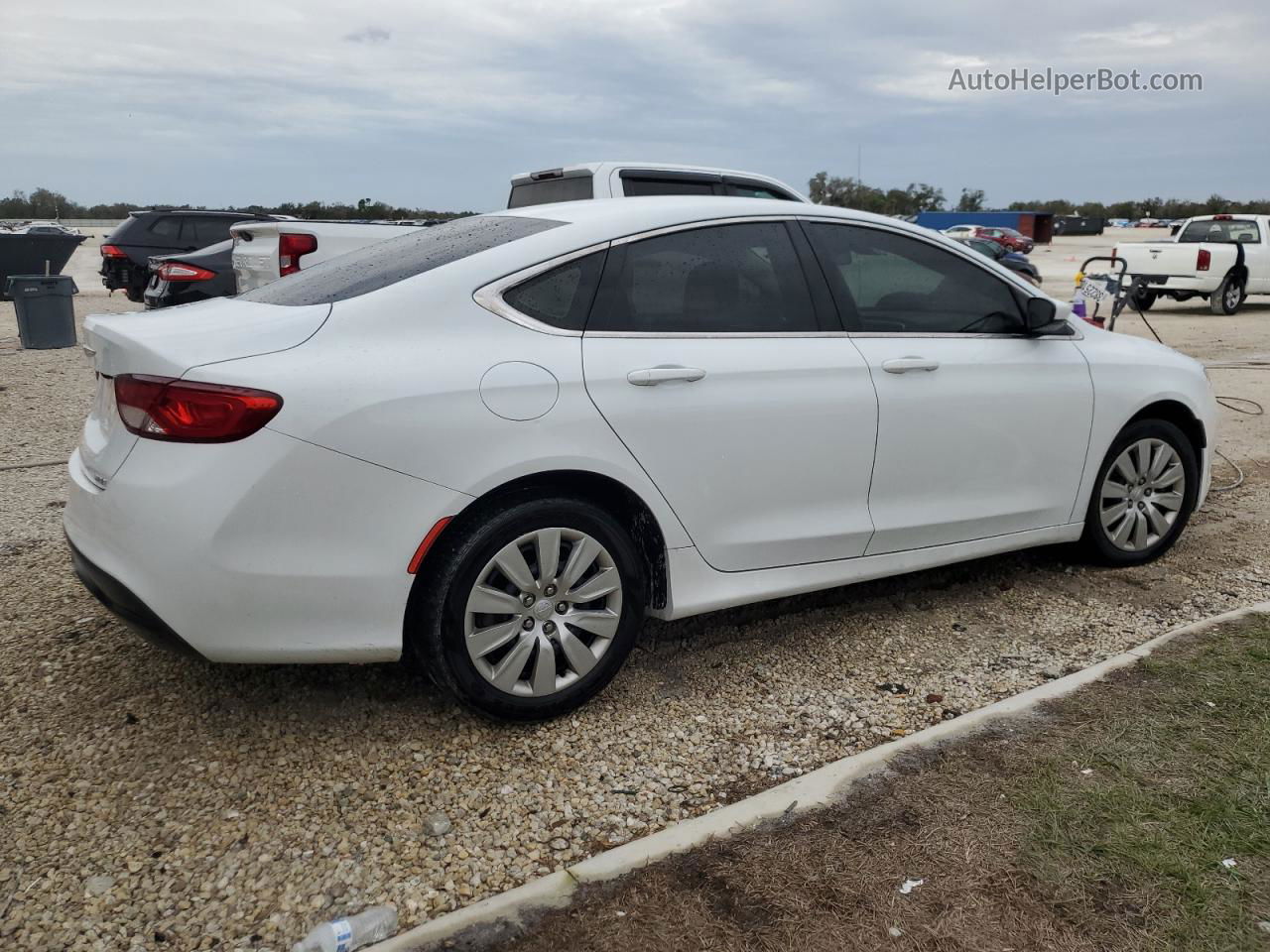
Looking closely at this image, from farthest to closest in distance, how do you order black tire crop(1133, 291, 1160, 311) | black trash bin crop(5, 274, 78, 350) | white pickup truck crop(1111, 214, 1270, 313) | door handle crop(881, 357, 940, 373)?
black tire crop(1133, 291, 1160, 311)
white pickup truck crop(1111, 214, 1270, 313)
black trash bin crop(5, 274, 78, 350)
door handle crop(881, 357, 940, 373)

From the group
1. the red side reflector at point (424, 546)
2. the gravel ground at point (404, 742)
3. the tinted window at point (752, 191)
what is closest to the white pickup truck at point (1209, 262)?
the tinted window at point (752, 191)

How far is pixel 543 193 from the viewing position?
8.34 meters

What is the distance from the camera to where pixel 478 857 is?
2.63 meters

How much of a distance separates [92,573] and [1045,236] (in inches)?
2738

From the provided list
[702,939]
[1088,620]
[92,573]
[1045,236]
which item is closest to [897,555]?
[1088,620]

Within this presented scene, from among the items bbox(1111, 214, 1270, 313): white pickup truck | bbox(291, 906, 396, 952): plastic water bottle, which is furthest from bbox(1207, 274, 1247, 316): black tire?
bbox(291, 906, 396, 952): plastic water bottle

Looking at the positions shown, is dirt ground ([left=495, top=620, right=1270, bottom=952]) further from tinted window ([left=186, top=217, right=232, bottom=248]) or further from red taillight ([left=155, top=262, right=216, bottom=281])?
tinted window ([left=186, top=217, right=232, bottom=248])

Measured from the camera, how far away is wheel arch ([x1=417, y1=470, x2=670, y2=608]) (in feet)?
9.95

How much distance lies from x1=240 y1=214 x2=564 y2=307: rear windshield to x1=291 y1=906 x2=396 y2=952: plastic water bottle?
1.71 metres

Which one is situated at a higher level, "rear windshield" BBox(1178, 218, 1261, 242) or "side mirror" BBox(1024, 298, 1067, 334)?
"rear windshield" BBox(1178, 218, 1261, 242)

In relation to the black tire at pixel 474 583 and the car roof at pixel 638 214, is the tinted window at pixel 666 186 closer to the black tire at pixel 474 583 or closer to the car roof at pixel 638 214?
the car roof at pixel 638 214

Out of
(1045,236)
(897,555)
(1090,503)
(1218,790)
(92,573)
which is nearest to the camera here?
(1218,790)

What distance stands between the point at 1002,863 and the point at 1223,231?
788 inches

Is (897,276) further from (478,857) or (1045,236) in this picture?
(1045,236)
